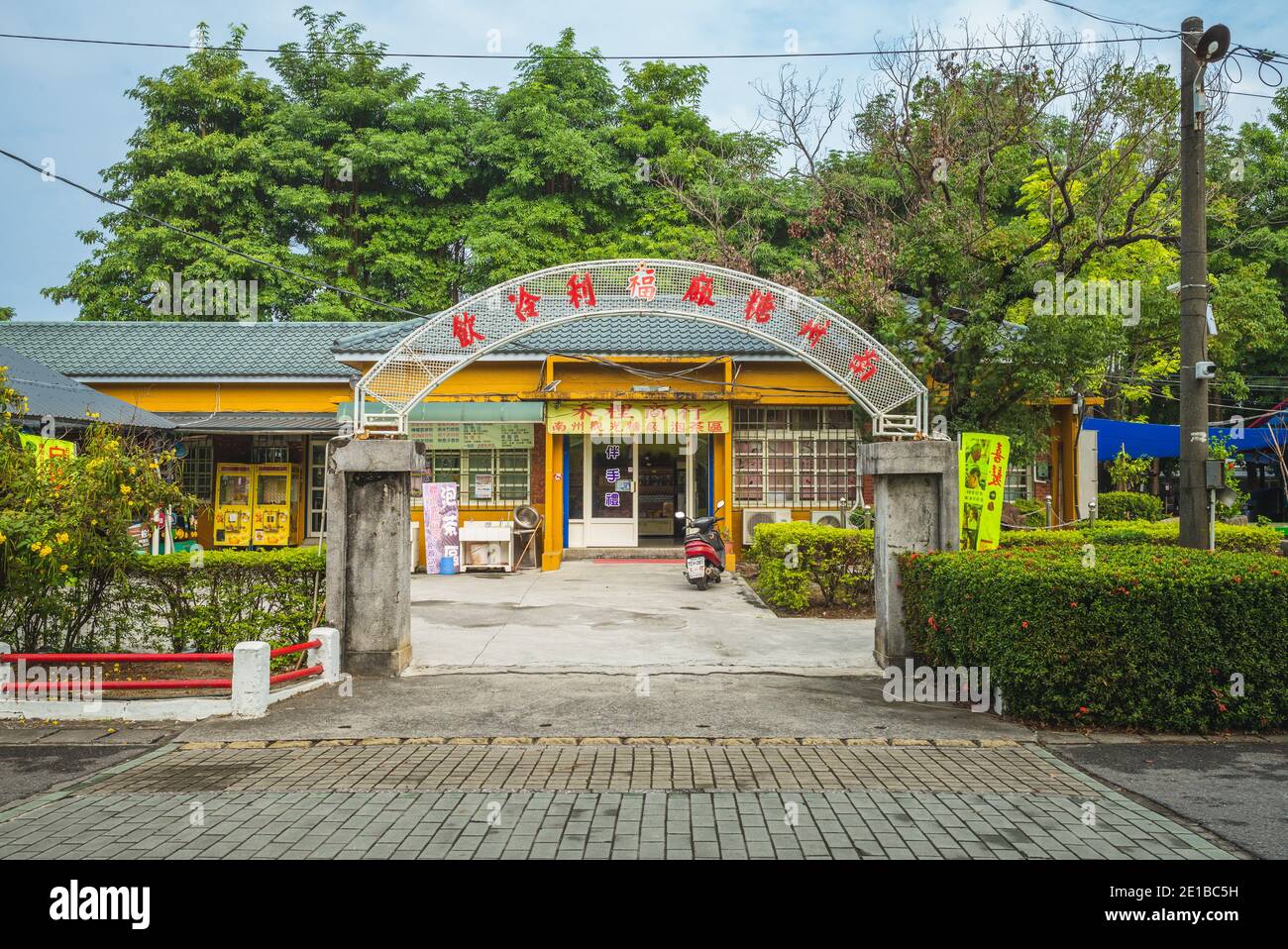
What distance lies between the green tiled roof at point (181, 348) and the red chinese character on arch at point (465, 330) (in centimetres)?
1007

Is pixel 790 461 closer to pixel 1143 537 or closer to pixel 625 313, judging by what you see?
pixel 1143 537

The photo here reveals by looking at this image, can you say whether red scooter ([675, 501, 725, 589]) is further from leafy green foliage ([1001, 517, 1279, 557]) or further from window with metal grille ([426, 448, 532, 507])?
window with metal grille ([426, 448, 532, 507])

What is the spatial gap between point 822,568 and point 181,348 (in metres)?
15.4

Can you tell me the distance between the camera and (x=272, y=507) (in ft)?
59.0

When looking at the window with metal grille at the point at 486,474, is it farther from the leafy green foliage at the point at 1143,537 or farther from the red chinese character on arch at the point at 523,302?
the leafy green foliage at the point at 1143,537

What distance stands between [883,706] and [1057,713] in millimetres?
1310

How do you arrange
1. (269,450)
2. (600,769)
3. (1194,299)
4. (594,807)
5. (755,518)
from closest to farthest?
(594,807) → (600,769) → (1194,299) → (755,518) → (269,450)

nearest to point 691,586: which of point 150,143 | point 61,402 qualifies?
point 61,402

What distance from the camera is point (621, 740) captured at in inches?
238

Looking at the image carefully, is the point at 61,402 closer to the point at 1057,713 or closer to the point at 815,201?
the point at 815,201

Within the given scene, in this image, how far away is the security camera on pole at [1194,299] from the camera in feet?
28.3

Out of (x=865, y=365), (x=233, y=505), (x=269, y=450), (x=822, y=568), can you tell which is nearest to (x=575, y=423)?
(x=822, y=568)

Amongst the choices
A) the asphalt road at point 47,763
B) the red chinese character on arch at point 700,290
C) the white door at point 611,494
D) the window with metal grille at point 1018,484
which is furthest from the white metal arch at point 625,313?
the window with metal grille at point 1018,484

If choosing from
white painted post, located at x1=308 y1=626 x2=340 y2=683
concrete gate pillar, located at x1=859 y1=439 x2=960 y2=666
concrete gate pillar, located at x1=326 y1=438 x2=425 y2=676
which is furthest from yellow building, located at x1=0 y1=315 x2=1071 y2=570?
white painted post, located at x1=308 y1=626 x2=340 y2=683
